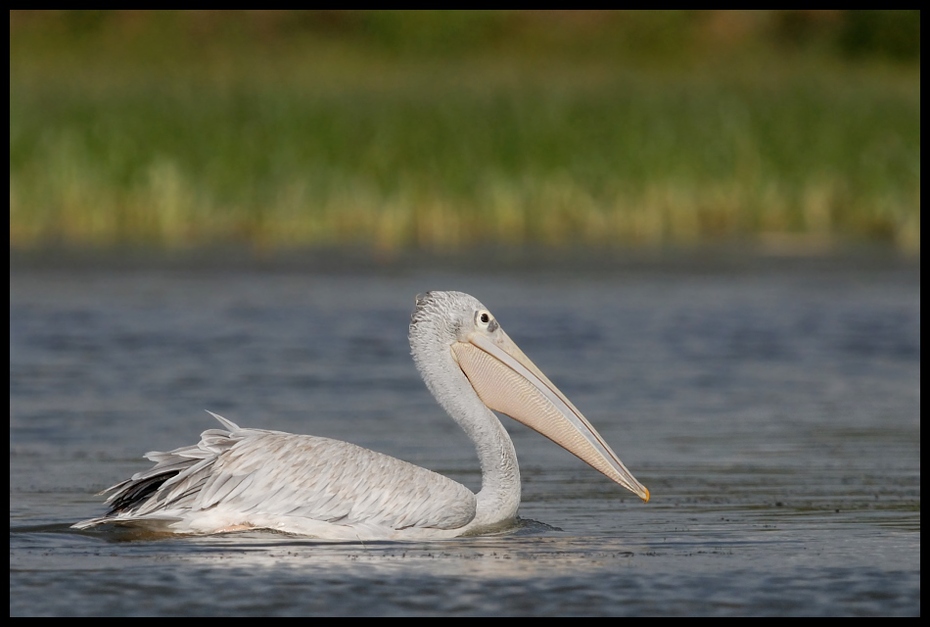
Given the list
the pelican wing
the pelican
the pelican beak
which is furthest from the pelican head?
the pelican wing

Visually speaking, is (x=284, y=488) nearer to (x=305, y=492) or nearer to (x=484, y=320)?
(x=305, y=492)

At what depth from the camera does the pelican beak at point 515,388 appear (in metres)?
6.78

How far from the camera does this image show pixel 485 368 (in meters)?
6.84

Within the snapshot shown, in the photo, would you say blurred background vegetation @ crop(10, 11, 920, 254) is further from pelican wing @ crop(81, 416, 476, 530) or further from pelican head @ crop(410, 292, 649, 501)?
pelican wing @ crop(81, 416, 476, 530)

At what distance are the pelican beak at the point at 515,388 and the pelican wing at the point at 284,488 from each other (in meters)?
0.62

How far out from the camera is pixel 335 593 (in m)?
5.22

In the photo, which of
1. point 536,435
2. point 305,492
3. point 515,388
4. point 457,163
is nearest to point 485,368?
point 515,388

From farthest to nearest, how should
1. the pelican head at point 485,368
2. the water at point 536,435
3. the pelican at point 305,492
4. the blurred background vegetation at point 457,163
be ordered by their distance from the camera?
the blurred background vegetation at point 457,163
the pelican head at point 485,368
the pelican at point 305,492
the water at point 536,435

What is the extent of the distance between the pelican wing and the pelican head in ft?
1.96

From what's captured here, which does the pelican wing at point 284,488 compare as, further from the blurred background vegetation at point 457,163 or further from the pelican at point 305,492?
the blurred background vegetation at point 457,163

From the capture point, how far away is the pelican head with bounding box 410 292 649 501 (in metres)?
6.77

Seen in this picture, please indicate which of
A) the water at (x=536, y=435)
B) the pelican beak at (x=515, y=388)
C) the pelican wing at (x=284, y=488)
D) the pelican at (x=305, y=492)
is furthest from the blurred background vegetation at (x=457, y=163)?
the pelican wing at (x=284, y=488)

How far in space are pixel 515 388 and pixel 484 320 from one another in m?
0.27

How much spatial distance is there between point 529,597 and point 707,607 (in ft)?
1.58
